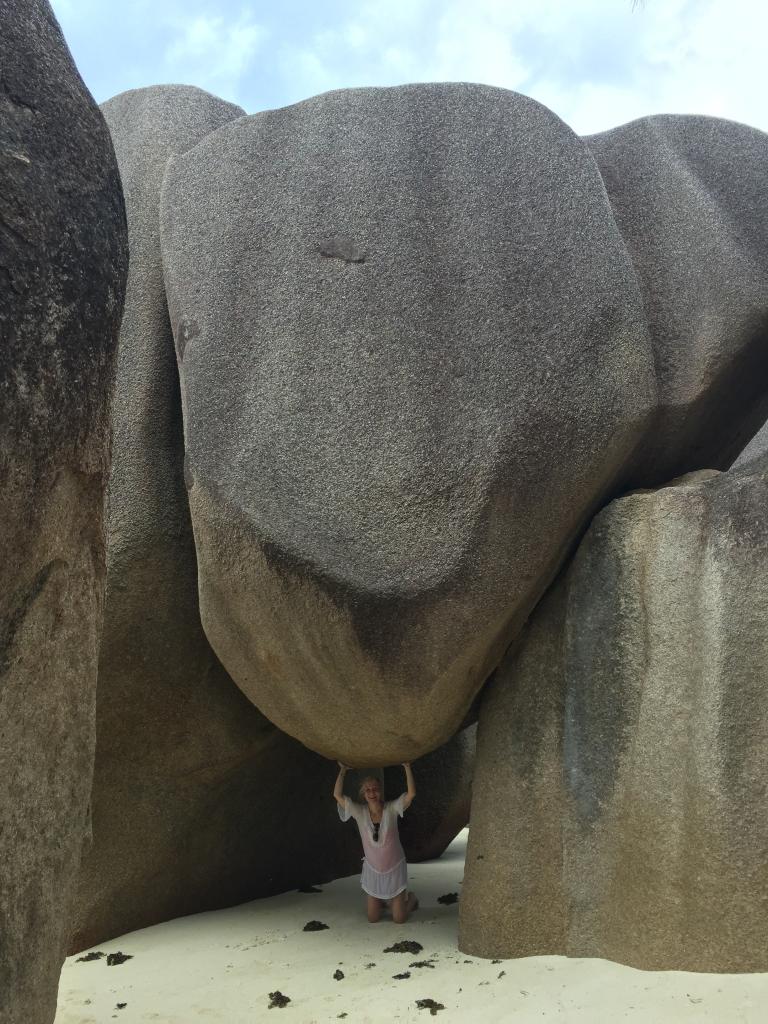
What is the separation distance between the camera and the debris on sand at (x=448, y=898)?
523 centimetres

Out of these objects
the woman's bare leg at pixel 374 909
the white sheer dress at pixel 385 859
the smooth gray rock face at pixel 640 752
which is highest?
the smooth gray rock face at pixel 640 752

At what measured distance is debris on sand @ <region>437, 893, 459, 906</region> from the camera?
5234 millimetres

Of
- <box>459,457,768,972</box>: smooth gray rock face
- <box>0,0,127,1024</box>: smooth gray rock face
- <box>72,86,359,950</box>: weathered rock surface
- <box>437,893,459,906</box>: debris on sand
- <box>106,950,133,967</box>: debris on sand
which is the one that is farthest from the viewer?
<box>437,893,459,906</box>: debris on sand

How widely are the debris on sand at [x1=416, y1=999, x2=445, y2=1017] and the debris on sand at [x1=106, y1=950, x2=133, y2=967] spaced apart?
1475 millimetres

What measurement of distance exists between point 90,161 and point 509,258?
8.49ft

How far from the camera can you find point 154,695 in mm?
4828

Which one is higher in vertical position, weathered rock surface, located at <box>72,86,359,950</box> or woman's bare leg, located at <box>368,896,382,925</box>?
weathered rock surface, located at <box>72,86,359,950</box>

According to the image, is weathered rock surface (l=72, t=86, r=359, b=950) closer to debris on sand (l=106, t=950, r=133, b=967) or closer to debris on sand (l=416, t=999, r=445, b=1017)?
debris on sand (l=106, t=950, r=133, b=967)

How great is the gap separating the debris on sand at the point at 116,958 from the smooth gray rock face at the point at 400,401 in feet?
3.92

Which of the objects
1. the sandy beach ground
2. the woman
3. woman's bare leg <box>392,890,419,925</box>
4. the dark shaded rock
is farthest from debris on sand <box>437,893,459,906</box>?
the dark shaded rock

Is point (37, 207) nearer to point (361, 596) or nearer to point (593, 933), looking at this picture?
point (361, 596)

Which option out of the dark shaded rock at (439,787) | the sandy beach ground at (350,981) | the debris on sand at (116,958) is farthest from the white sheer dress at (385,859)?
the dark shaded rock at (439,787)

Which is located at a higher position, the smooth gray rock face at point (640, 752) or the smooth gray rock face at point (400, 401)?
the smooth gray rock face at point (400, 401)

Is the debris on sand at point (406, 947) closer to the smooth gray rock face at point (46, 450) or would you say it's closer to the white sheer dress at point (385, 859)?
the white sheer dress at point (385, 859)
